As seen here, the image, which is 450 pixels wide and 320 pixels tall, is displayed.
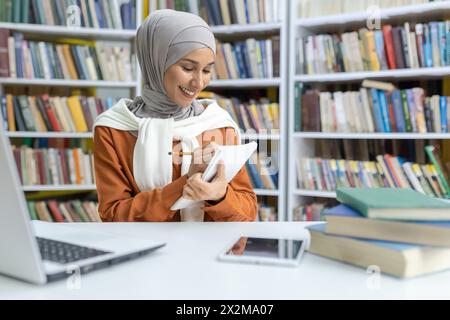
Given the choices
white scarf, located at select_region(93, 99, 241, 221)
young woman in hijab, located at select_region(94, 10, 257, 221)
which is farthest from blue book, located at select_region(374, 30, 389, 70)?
white scarf, located at select_region(93, 99, 241, 221)

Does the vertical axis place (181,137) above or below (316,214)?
above

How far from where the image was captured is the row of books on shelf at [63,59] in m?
2.75

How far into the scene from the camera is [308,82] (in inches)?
109

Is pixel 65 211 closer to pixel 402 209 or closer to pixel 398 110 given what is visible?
pixel 398 110

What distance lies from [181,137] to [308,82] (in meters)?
1.52

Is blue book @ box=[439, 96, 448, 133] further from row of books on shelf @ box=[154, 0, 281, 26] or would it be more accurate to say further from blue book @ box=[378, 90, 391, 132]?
row of books on shelf @ box=[154, 0, 281, 26]

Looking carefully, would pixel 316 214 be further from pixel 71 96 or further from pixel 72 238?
pixel 72 238

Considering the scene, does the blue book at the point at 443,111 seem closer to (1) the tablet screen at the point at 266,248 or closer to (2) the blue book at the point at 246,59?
(2) the blue book at the point at 246,59

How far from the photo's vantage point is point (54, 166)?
9.38ft

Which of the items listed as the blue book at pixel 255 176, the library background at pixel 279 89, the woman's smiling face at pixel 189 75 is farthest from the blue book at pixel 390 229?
the blue book at pixel 255 176

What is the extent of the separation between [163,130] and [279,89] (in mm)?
1472

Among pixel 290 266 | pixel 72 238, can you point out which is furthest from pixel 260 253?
pixel 72 238

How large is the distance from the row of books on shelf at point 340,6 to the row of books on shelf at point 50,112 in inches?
50.3
